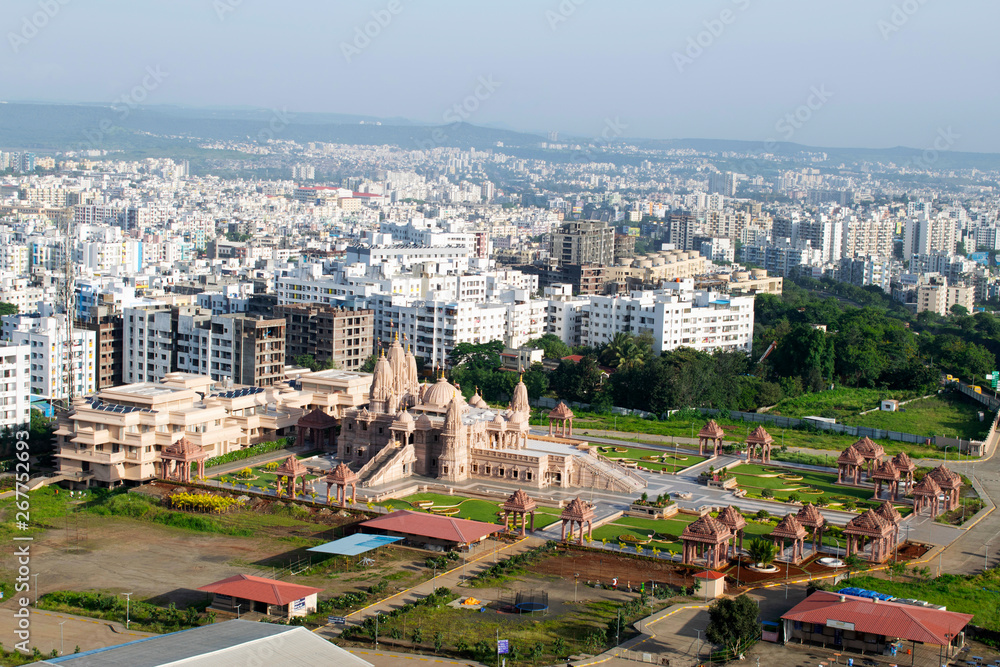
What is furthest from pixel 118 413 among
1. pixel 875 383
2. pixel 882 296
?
pixel 882 296

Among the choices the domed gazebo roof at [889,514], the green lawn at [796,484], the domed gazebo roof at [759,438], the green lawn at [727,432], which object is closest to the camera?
the domed gazebo roof at [889,514]

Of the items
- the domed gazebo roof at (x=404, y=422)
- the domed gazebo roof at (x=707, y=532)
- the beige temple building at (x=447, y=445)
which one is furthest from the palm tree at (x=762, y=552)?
the domed gazebo roof at (x=404, y=422)

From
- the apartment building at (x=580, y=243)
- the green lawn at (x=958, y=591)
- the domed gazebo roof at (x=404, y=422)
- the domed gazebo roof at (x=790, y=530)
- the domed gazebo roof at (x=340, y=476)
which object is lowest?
the green lawn at (x=958, y=591)

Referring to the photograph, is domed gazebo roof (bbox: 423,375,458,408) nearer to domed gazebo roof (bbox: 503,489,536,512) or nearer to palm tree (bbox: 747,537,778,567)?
domed gazebo roof (bbox: 503,489,536,512)

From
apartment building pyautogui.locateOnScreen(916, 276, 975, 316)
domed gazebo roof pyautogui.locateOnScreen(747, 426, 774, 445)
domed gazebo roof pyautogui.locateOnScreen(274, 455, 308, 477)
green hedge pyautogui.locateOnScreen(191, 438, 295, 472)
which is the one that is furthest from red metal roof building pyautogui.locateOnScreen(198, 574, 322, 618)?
apartment building pyautogui.locateOnScreen(916, 276, 975, 316)

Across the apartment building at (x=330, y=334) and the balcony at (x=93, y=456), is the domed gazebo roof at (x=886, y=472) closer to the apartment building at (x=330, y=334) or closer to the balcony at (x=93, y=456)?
the balcony at (x=93, y=456)

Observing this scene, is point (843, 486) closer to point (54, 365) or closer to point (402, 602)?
point (402, 602)
